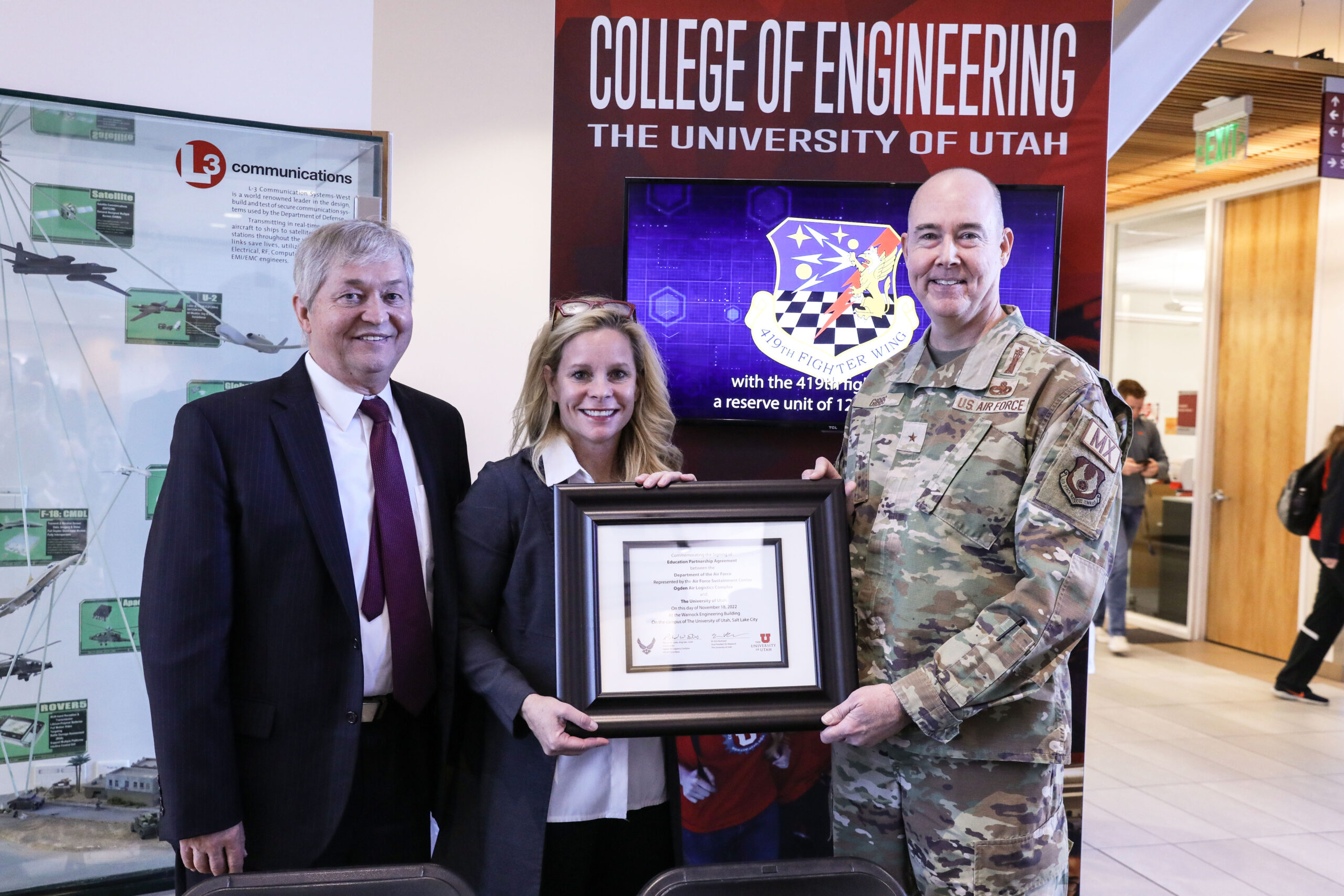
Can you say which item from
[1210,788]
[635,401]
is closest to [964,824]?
[635,401]

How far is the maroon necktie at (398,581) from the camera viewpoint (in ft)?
5.92

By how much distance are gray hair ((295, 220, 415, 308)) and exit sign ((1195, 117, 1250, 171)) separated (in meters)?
5.58

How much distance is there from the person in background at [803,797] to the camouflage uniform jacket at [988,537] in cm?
135

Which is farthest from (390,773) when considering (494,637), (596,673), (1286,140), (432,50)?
(1286,140)

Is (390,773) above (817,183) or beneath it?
beneath

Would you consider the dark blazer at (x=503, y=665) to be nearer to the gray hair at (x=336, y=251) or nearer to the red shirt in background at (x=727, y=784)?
the gray hair at (x=336, y=251)

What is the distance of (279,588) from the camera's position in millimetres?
1729

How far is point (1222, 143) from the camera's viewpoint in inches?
225

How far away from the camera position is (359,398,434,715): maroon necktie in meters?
1.81

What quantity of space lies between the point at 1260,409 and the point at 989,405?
655cm

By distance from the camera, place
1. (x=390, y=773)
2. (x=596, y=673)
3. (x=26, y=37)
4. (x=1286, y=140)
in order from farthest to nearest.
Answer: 1. (x=1286, y=140)
2. (x=26, y=37)
3. (x=390, y=773)
4. (x=596, y=673)

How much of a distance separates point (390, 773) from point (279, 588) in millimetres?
430

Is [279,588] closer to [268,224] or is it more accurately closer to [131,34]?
[268,224]

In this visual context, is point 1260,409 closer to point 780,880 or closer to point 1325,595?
point 1325,595
